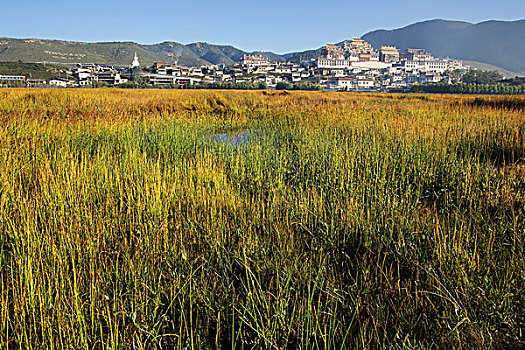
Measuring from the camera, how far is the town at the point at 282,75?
68.4 meters

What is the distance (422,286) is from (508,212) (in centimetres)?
157

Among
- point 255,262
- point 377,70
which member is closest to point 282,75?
point 377,70

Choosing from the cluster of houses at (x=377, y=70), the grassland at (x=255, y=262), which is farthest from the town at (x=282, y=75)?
the grassland at (x=255, y=262)

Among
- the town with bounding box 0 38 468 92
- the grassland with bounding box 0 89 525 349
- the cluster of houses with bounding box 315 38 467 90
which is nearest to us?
the grassland with bounding box 0 89 525 349

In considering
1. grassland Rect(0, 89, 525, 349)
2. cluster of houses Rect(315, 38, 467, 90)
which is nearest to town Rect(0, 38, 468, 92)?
cluster of houses Rect(315, 38, 467, 90)

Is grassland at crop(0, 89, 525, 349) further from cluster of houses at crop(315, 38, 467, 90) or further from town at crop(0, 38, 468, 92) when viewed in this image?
cluster of houses at crop(315, 38, 467, 90)

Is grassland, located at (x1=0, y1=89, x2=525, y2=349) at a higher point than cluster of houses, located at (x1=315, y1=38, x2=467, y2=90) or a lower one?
lower

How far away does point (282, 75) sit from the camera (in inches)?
4070

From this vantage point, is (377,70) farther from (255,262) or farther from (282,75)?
(255,262)

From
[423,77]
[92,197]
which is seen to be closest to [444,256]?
[92,197]

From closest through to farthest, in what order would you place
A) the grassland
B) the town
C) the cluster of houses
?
the grassland → the town → the cluster of houses

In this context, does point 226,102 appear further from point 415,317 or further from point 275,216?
point 415,317

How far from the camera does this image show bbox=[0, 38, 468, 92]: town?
2692 inches

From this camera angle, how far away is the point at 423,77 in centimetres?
11356
